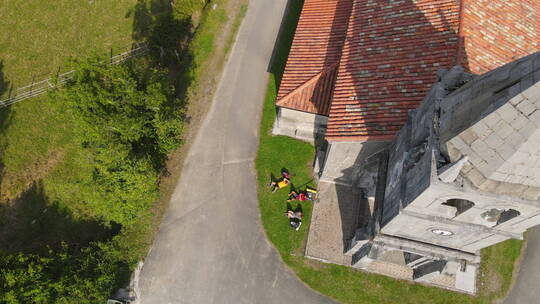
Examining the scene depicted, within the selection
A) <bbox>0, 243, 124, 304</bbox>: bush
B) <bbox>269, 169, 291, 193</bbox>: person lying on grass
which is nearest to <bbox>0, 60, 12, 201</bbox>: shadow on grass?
<bbox>0, 243, 124, 304</bbox>: bush

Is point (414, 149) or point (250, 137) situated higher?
point (414, 149)

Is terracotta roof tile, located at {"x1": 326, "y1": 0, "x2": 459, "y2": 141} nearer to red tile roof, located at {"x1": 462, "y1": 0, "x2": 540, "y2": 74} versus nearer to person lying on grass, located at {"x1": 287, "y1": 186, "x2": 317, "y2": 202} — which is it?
red tile roof, located at {"x1": 462, "y1": 0, "x2": 540, "y2": 74}

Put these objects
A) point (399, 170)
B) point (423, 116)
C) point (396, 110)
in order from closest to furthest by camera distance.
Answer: point (423, 116), point (399, 170), point (396, 110)

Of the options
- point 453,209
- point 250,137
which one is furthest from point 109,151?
point 453,209

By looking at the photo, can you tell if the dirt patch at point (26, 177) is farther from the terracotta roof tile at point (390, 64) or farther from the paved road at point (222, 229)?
the terracotta roof tile at point (390, 64)

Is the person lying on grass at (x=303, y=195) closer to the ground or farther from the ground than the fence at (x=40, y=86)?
closer to the ground

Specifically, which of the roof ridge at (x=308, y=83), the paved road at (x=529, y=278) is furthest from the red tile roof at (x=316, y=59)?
the paved road at (x=529, y=278)

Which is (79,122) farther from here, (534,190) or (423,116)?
(534,190)
